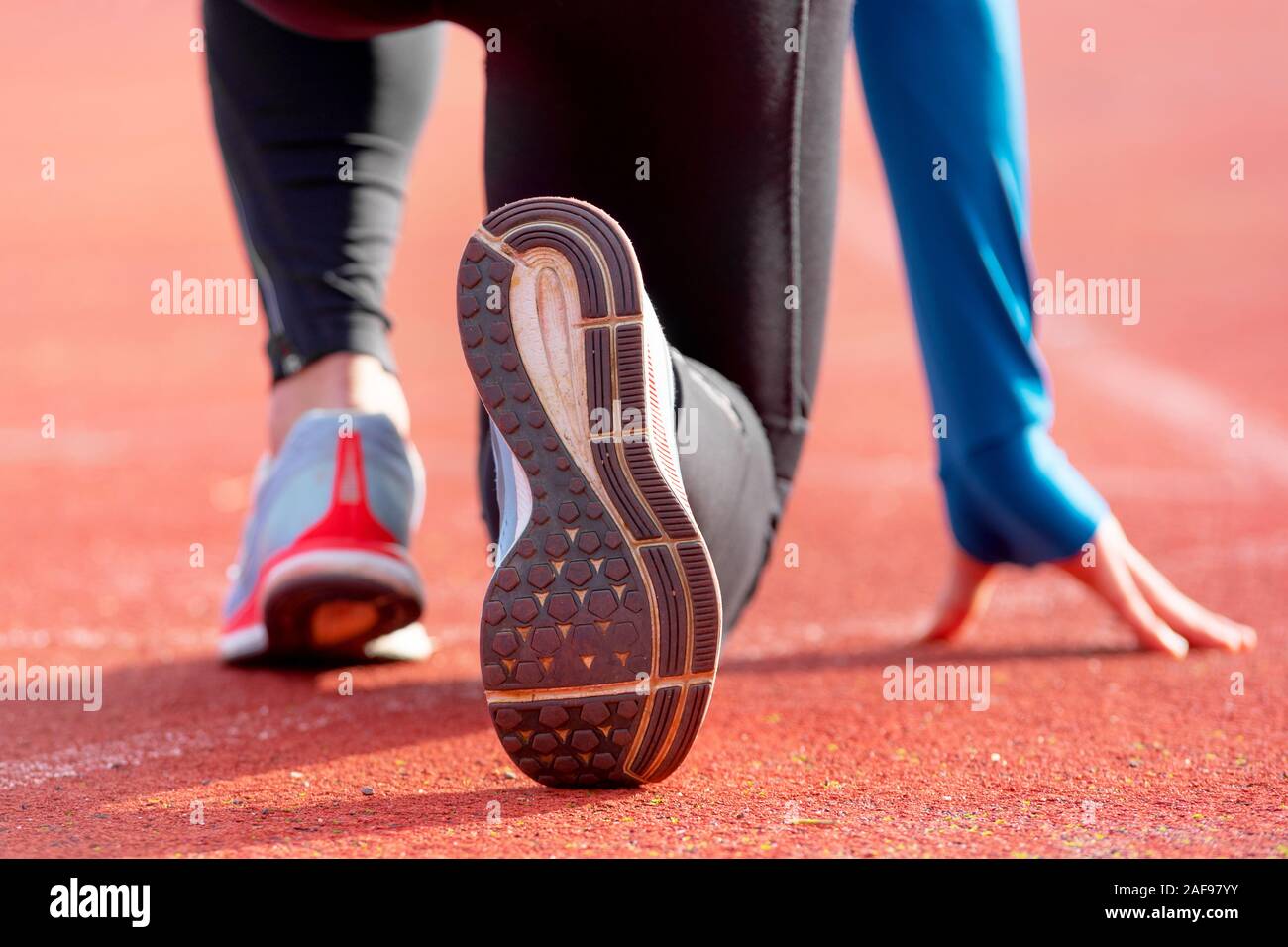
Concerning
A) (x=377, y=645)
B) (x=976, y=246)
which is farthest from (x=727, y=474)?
(x=976, y=246)

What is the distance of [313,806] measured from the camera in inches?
59.6

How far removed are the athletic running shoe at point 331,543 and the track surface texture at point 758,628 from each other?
0.10m

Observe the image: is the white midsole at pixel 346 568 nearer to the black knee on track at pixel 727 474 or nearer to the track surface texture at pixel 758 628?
the track surface texture at pixel 758 628

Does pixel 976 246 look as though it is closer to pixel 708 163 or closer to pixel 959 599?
pixel 959 599

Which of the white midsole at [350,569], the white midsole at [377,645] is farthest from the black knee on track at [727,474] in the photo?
the white midsole at [377,645]

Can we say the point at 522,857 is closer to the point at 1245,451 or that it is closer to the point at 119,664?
the point at 119,664

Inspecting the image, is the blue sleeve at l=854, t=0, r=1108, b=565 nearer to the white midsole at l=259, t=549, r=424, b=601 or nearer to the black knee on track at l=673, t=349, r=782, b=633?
the black knee on track at l=673, t=349, r=782, b=633

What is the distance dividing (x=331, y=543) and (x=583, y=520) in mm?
720

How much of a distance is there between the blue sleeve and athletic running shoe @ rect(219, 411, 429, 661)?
92cm

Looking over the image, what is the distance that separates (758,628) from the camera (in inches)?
111

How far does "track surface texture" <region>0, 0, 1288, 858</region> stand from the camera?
145 cm

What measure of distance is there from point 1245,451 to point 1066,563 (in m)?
2.64
